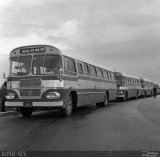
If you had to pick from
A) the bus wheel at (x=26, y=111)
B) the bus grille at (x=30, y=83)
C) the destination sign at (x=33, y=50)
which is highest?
the destination sign at (x=33, y=50)

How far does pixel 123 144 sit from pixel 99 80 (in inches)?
527

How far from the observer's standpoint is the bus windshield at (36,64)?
1352cm

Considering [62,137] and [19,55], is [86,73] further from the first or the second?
[62,137]

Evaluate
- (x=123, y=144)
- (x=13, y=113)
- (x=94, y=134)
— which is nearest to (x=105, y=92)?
(x=13, y=113)

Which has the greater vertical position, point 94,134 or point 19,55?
point 19,55

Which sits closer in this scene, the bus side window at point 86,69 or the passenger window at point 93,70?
the bus side window at point 86,69

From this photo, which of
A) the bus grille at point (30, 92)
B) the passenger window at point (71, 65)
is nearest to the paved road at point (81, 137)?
the bus grille at point (30, 92)

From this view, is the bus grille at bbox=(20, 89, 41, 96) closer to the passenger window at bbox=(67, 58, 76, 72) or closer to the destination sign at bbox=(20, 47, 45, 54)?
the destination sign at bbox=(20, 47, 45, 54)

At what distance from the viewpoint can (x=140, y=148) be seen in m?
7.29

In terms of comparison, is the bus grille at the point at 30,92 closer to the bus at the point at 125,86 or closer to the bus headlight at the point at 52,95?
the bus headlight at the point at 52,95

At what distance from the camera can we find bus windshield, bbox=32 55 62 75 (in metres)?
13.5

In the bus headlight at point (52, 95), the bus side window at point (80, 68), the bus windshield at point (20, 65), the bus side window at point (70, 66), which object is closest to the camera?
the bus headlight at point (52, 95)

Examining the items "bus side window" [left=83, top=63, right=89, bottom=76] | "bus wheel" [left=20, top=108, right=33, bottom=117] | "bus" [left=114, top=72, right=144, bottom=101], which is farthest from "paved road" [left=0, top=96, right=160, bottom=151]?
"bus" [left=114, top=72, right=144, bottom=101]

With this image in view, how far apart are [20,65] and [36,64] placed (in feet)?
2.56
